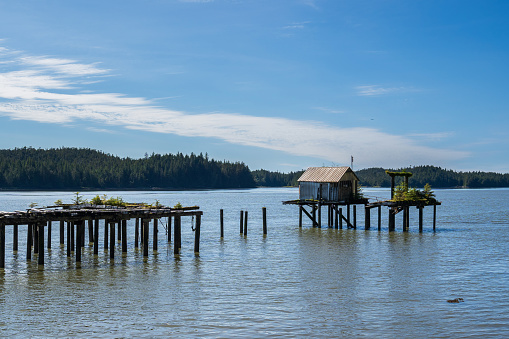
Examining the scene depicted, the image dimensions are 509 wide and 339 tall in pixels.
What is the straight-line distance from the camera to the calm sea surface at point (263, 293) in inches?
779

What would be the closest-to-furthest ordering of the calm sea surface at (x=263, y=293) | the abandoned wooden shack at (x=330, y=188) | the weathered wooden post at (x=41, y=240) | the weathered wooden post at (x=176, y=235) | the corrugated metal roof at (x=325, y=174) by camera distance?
1. the calm sea surface at (x=263, y=293)
2. the weathered wooden post at (x=41, y=240)
3. the weathered wooden post at (x=176, y=235)
4. the abandoned wooden shack at (x=330, y=188)
5. the corrugated metal roof at (x=325, y=174)

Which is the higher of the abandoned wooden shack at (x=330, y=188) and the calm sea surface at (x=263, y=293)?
the abandoned wooden shack at (x=330, y=188)

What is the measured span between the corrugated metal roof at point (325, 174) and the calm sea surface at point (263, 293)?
14.7 metres

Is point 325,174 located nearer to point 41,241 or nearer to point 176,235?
point 176,235

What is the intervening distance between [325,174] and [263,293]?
113ft

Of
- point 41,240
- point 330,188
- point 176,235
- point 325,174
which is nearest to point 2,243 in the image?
point 41,240

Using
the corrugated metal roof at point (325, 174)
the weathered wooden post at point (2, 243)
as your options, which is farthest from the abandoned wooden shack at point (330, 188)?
the weathered wooden post at point (2, 243)

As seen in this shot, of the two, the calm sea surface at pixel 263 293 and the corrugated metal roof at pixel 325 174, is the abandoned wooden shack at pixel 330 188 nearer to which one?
the corrugated metal roof at pixel 325 174

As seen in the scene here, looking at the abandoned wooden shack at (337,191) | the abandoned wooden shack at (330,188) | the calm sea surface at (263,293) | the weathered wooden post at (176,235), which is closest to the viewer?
the calm sea surface at (263,293)

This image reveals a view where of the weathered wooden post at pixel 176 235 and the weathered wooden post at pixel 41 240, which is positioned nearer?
the weathered wooden post at pixel 41 240

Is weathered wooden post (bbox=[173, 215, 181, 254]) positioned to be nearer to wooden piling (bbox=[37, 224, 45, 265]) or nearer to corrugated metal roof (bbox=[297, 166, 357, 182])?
wooden piling (bbox=[37, 224, 45, 265])

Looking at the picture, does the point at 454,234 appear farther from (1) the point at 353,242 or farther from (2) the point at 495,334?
(2) the point at 495,334

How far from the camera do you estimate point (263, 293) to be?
25578mm

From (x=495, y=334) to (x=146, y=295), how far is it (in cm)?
1435
